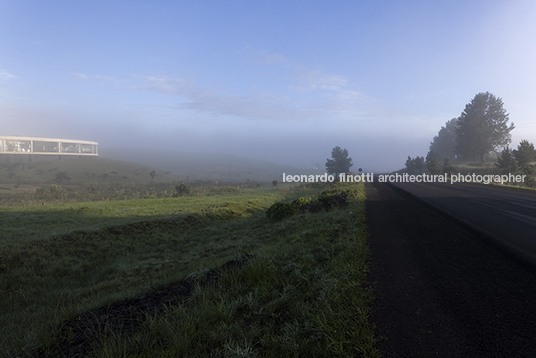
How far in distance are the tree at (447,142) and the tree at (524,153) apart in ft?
161

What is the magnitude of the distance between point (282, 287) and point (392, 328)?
202 centimetres

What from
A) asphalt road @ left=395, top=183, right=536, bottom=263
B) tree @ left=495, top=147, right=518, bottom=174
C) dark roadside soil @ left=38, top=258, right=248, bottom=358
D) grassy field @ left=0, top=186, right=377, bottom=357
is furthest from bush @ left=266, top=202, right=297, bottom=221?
tree @ left=495, top=147, right=518, bottom=174

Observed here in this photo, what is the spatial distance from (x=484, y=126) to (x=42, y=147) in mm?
129779

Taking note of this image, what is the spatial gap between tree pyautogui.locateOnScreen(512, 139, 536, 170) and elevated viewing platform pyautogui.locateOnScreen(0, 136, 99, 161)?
117 meters

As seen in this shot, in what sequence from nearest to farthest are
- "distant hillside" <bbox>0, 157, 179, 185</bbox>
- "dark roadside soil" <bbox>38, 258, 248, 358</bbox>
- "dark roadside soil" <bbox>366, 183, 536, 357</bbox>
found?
"dark roadside soil" <bbox>366, 183, 536, 357</bbox> → "dark roadside soil" <bbox>38, 258, 248, 358</bbox> → "distant hillside" <bbox>0, 157, 179, 185</bbox>

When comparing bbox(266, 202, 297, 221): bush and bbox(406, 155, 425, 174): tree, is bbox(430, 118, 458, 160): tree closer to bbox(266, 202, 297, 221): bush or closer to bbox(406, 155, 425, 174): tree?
bbox(406, 155, 425, 174): tree

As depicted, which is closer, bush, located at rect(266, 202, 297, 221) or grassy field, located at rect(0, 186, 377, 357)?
grassy field, located at rect(0, 186, 377, 357)

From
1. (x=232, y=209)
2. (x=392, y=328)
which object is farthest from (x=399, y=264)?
(x=232, y=209)

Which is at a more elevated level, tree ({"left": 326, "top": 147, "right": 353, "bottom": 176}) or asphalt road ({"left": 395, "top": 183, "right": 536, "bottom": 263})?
tree ({"left": 326, "top": 147, "right": 353, "bottom": 176})

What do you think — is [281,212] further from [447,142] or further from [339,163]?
[447,142]

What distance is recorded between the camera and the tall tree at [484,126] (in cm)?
5541

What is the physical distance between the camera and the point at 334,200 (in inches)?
598

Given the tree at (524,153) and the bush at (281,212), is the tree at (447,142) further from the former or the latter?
the bush at (281,212)

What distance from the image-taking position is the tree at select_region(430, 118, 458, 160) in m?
80.2
